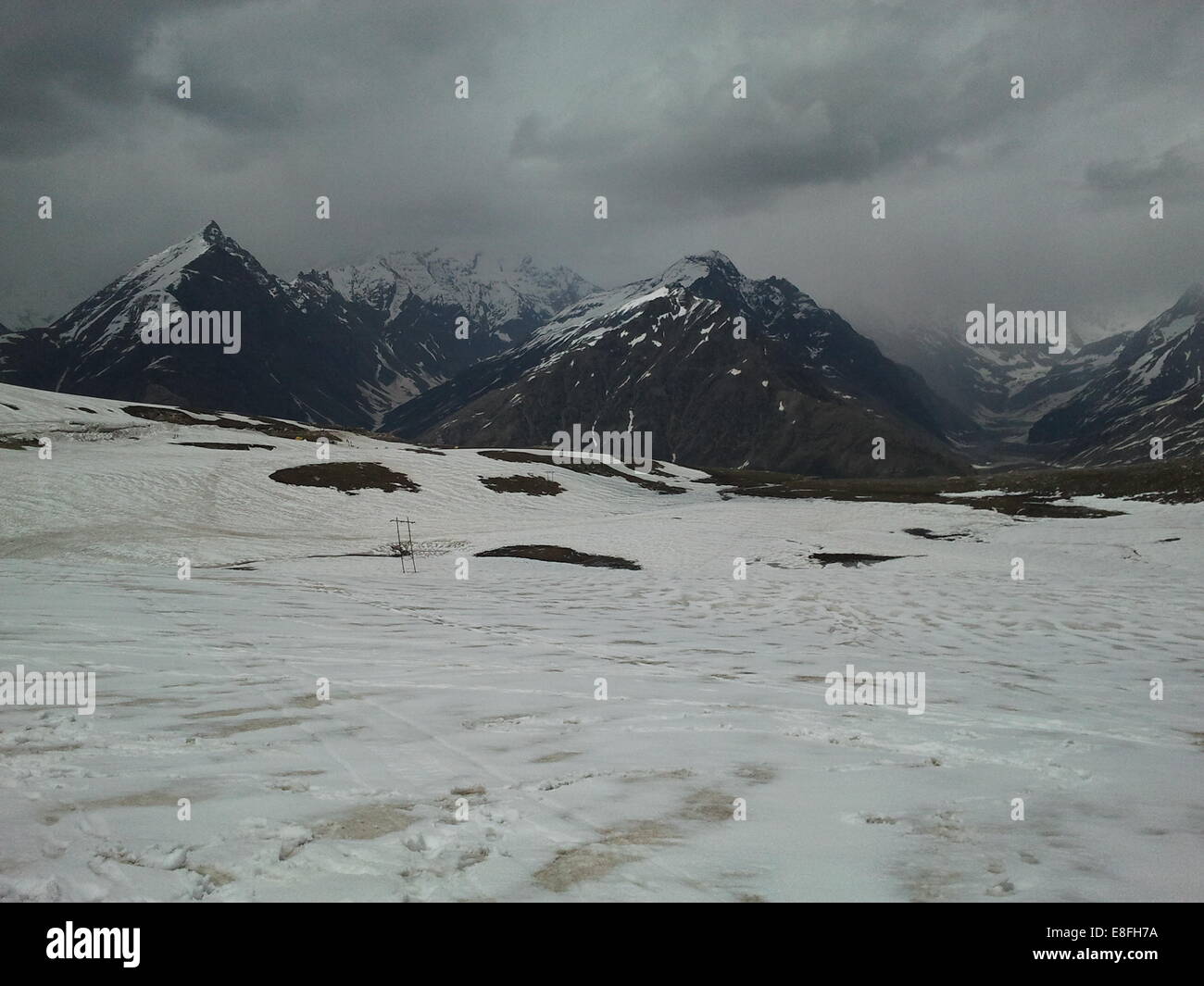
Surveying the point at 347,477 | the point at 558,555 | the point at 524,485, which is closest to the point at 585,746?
the point at 558,555

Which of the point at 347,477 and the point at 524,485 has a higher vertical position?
the point at 347,477

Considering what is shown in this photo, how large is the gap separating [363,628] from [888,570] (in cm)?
2474

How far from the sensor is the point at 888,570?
31719 mm

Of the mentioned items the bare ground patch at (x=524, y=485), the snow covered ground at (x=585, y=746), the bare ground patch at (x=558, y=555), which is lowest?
the snow covered ground at (x=585, y=746)

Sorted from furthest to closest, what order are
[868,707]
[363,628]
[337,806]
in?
[363,628] < [868,707] < [337,806]

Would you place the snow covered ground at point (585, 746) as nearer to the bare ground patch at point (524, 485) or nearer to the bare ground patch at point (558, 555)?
the bare ground patch at point (558, 555)

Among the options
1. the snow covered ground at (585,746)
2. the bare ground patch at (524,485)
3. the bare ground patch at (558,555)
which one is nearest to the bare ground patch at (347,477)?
the bare ground patch at (524,485)

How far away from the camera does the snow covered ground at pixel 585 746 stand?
440cm

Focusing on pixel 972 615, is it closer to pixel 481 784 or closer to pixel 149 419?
pixel 481 784

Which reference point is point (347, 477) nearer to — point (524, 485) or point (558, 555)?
point (524, 485)

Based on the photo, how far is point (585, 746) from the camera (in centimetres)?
710

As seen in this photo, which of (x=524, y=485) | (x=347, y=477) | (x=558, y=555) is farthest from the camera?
(x=524, y=485)
